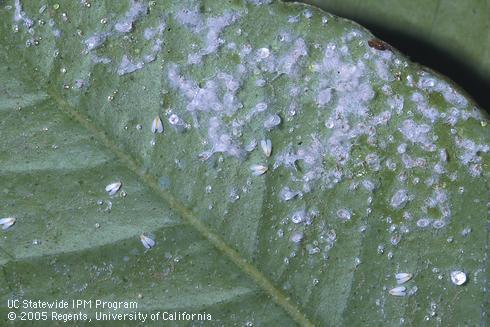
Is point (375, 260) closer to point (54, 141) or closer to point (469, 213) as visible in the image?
point (469, 213)

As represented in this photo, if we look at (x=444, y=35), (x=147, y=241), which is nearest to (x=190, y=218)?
(x=147, y=241)

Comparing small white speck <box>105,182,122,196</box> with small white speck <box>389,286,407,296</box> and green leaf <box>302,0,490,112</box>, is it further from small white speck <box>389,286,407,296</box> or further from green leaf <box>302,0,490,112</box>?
green leaf <box>302,0,490,112</box>

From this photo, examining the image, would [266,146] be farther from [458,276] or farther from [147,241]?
[458,276]

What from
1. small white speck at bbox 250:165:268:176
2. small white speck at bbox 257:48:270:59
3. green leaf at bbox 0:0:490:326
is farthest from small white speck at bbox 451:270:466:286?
small white speck at bbox 257:48:270:59

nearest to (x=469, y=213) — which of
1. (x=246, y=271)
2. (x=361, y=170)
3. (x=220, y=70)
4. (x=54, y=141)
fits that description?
(x=361, y=170)

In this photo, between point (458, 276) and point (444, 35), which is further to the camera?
point (444, 35)

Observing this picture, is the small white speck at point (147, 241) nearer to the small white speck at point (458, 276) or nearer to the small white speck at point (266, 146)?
the small white speck at point (266, 146)

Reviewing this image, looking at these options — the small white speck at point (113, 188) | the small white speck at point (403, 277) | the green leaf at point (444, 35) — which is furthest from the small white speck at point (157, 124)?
the green leaf at point (444, 35)
